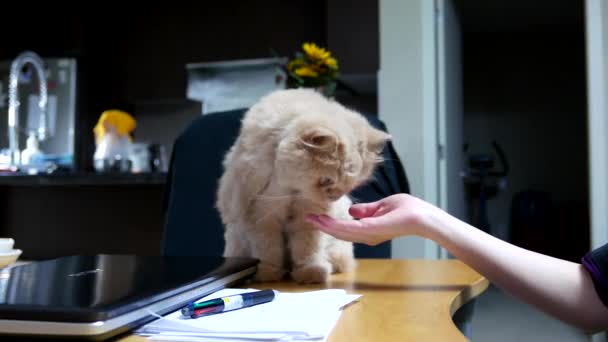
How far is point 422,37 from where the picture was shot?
246 cm

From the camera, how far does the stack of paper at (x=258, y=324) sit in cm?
53

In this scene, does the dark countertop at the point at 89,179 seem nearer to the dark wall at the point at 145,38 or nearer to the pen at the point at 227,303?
the dark wall at the point at 145,38

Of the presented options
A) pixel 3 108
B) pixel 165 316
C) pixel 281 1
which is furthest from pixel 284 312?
pixel 3 108

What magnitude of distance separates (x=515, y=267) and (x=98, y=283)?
63 centimetres

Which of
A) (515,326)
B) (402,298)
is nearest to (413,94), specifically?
(515,326)

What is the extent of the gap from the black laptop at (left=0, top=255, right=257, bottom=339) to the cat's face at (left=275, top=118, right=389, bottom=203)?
0.55ft

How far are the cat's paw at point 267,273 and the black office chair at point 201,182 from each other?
748 millimetres

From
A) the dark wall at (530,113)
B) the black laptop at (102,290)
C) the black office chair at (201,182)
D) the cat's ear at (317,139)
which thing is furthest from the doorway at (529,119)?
the black laptop at (102,290)

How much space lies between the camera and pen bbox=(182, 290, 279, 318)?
616 mm

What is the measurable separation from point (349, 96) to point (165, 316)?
11.4 feet

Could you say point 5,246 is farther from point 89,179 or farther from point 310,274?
point 89,179

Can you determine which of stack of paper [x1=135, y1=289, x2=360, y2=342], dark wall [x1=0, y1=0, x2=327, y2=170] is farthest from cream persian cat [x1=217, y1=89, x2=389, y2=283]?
dark wall [x1=0, y1=0, x2=327, y2=170]

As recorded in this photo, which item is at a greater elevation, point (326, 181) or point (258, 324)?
point (326, 181)

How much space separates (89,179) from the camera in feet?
8.44
